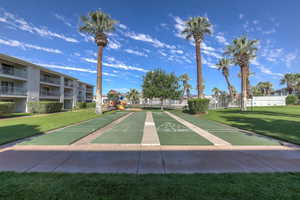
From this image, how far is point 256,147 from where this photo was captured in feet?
15.8

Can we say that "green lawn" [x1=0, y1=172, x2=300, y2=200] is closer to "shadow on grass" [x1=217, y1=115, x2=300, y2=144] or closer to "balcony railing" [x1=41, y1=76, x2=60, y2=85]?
"shadow on grass" [x1=217, y1=115, x2=300, y2=144]

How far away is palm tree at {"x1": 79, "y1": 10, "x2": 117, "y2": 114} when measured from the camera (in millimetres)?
15773

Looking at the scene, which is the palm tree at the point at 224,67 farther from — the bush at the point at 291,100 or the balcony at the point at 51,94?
the balcony at the point at 51,94

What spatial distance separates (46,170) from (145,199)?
2611 mm

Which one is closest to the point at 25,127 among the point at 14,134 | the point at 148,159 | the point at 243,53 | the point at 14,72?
the point at 14,134

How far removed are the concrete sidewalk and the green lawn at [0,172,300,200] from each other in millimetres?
314

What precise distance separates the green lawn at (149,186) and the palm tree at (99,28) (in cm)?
1442

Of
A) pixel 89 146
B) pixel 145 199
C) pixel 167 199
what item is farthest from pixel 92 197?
pixel 89 146

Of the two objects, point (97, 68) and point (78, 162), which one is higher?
point (97, 68)

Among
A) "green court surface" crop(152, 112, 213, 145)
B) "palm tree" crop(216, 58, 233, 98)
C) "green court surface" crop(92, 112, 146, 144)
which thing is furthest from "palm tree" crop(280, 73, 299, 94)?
"green court surface" crop(92, 112, 146, 144)

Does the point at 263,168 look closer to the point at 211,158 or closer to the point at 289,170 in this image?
the point at 289,170

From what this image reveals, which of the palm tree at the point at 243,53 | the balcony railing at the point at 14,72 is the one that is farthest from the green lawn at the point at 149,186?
the balcony railing at the point at 14,72

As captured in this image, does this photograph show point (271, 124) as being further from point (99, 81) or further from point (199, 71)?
point (99, 81)

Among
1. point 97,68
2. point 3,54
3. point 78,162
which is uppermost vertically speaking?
point 3,54
